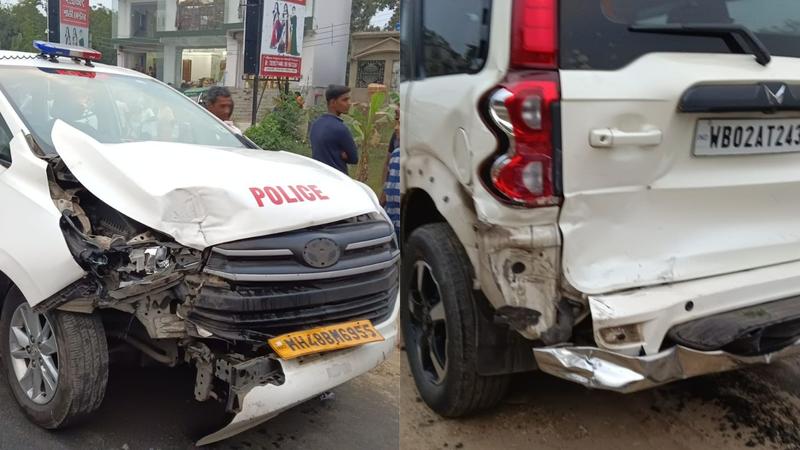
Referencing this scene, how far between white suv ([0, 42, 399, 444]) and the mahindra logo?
5.49 feet

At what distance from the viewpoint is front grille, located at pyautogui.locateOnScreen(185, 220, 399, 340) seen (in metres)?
2.61

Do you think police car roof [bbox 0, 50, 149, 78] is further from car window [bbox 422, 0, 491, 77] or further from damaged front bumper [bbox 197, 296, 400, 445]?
damaged front bumper [bbox 197, 296, 400, 445]

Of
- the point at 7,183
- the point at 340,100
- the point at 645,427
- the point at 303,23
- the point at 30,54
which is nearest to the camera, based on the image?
the point at 645,427

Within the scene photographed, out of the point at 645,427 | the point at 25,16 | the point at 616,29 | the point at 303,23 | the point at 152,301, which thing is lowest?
the point at 645,427

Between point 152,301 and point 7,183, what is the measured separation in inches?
42.7

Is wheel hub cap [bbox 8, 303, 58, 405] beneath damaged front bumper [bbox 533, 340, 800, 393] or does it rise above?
beneath

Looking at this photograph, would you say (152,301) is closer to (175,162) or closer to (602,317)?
(175,162)

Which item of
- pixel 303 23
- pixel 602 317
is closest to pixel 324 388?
pixel 602 317

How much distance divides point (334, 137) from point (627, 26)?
343 cm

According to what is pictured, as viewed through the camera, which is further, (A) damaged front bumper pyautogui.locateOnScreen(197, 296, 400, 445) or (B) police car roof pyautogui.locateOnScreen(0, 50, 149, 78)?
(B) police car roof pyautogui.locateOnScreen(0, 50, 149, 78)

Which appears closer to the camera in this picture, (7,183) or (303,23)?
(7,183)

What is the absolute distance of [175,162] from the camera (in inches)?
119

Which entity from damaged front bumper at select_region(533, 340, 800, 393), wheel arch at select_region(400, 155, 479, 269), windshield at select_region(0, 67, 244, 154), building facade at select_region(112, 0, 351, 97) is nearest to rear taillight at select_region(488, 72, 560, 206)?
wheel arch at select_region(400, 155, 479, 269)

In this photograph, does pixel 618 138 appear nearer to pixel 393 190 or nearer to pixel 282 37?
pixel 393 190
